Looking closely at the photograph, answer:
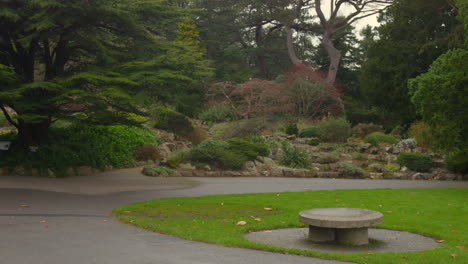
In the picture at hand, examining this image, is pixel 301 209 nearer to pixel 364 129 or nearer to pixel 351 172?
pixel 351 172

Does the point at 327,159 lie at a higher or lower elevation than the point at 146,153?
lower

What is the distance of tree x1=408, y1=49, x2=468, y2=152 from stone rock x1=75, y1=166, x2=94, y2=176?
1186cm

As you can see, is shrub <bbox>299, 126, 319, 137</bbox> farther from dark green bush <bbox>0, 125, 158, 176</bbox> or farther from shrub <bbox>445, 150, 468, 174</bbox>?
dark green bush <bbox>0, 125, 158, 176</bbox>

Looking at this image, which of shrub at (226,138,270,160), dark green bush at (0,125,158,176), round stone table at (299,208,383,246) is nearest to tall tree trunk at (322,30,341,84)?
shrub at (226,138,270,160)

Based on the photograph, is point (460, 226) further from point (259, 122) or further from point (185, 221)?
point (259, 122)

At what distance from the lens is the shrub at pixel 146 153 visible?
2097 centimetres

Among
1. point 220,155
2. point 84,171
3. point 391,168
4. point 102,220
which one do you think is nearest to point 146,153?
point 220,155

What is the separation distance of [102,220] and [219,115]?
2409 cm

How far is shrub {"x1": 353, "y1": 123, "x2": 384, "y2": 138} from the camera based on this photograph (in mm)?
31828

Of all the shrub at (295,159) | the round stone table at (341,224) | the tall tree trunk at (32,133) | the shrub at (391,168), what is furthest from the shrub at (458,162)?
the tall tree trunk at (32,133)

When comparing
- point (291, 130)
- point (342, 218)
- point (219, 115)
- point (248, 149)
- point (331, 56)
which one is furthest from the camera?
point (331, 56)

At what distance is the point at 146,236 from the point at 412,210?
6.49m

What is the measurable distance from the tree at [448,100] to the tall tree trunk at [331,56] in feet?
80.6

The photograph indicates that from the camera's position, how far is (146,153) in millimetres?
21000
